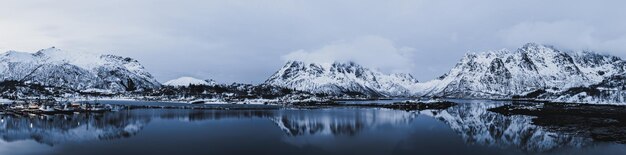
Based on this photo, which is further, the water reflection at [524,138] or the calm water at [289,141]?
the water reflection at [524,138]

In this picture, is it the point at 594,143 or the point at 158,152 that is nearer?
the point at 158,152

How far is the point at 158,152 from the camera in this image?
167 ft

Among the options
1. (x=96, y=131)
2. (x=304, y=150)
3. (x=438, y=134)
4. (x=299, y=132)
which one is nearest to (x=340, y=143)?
(x=304, y=150)

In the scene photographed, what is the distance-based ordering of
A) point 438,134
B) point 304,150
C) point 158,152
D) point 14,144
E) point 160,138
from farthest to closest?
point 438,134 < point 160,138 < point 14,144 < point 304,150 < point 158,152

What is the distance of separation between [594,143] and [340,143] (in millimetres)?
33444

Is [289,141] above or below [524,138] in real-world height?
above

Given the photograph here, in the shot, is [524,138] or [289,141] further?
[524,138]

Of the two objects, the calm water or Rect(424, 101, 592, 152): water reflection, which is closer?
the calm water

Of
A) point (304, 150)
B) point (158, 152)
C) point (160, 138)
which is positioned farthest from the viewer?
point (160, 138)

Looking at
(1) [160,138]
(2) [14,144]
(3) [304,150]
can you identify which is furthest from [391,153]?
(2) [14,144]

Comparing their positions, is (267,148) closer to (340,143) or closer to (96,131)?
(340,143)

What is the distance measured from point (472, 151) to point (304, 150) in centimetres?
2026

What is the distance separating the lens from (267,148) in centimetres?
5528

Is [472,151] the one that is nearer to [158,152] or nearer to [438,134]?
[438,134]
